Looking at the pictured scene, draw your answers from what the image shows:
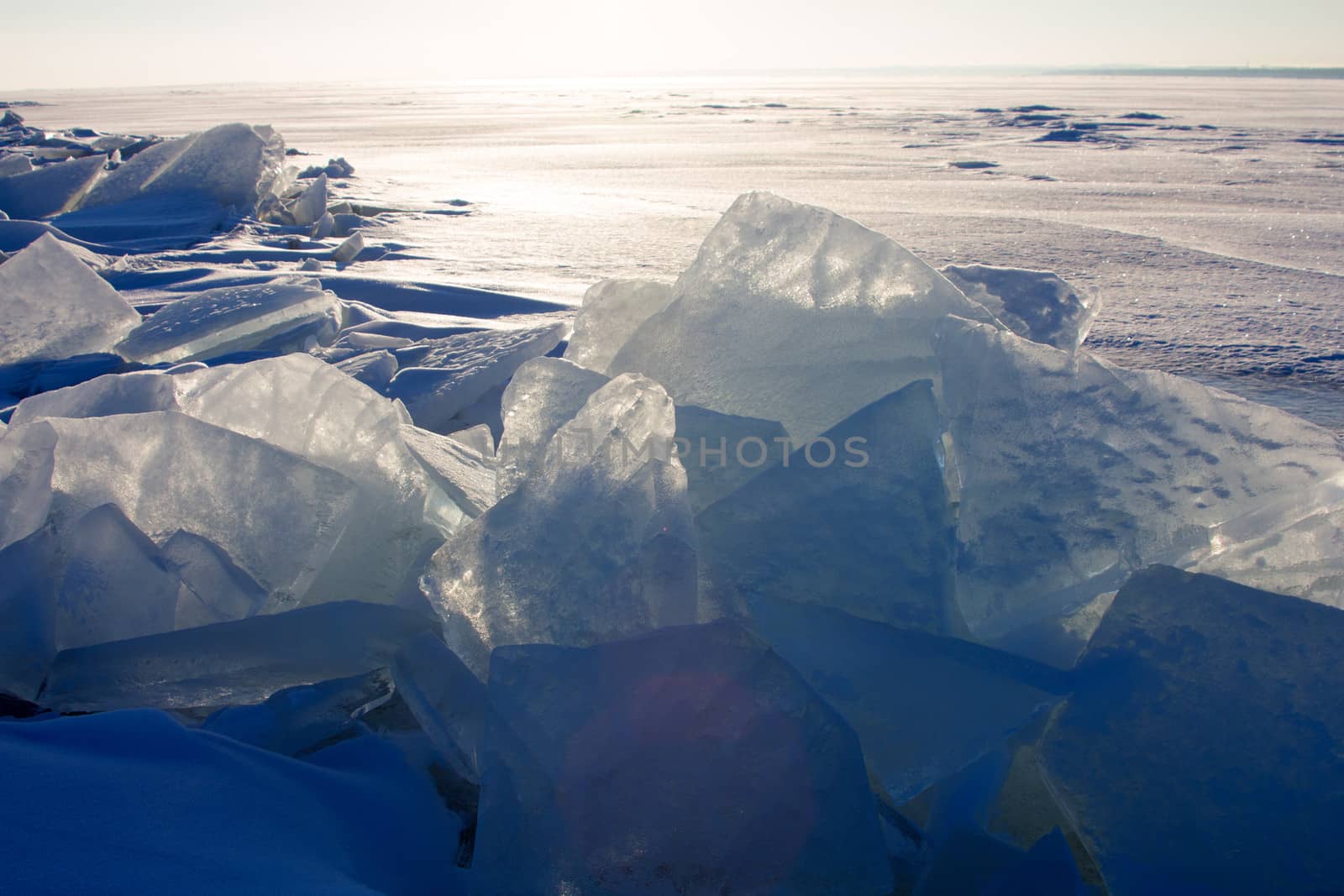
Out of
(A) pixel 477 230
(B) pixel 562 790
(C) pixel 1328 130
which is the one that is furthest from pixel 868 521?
(C) pixel 1328 130

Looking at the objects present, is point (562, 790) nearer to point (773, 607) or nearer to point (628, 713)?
point (628, 713)

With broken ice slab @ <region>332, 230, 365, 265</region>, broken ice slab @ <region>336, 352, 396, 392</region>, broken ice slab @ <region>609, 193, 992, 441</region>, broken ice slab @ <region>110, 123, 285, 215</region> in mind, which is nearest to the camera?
broken ice slab @ <region>609, 193, 992, 441</region>

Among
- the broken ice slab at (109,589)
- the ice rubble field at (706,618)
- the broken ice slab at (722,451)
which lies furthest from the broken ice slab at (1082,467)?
the broken ice slab at (109,589)

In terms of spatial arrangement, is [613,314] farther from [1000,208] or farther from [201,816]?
[1000,208]

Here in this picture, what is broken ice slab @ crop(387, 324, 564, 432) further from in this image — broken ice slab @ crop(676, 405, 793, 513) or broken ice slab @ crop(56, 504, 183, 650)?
broken ice slab @ crop(676, 405, 793, 513)

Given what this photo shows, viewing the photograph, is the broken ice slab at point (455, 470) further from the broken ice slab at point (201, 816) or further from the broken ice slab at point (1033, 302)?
the broken ice slab at point (1033, 302)

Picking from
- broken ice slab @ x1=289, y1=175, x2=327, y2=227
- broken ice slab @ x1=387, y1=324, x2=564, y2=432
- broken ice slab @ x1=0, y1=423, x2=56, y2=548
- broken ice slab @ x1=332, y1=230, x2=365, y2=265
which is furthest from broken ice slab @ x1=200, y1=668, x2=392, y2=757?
broken ice slab @ x1=289, y1=175, x2=327, y2=227
